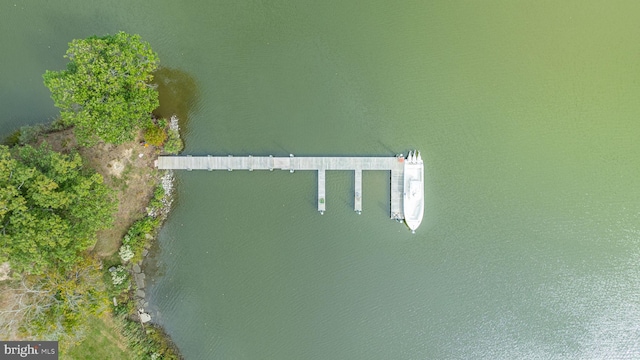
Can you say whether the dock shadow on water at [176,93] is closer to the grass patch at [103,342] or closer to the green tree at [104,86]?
the green tree at [104,86]

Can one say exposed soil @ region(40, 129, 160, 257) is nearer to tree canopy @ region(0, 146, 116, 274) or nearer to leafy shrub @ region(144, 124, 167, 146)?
leafy shrub @ region(144, 124, 167, 146)

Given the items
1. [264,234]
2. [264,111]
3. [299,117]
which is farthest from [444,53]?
[264,234]

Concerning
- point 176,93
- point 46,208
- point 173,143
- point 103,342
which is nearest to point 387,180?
point 173,143

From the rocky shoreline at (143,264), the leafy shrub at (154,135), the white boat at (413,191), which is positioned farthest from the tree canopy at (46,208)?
the white boat at (413,191)

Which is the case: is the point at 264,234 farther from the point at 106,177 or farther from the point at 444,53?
the point at 444,53

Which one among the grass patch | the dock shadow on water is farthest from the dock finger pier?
the grass patch

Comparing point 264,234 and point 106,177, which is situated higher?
point 106,177
